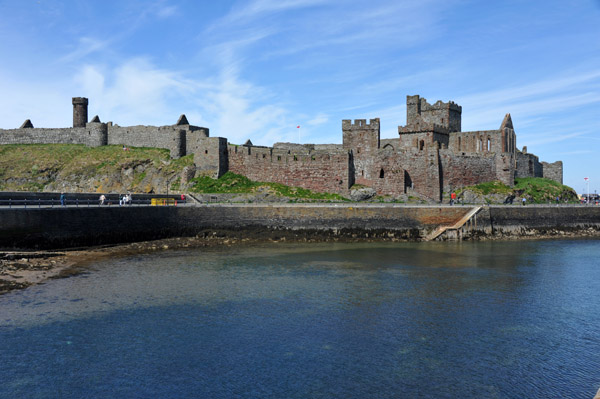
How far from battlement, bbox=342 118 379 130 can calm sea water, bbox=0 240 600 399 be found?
86.5 feet

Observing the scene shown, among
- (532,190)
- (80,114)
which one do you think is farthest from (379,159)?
(80,114)

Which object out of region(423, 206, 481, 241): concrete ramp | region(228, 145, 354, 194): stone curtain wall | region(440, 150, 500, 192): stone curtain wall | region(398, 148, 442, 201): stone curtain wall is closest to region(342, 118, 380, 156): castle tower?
region(228, 145, 354, 194): stone curtain wall

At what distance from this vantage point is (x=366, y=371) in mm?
12414

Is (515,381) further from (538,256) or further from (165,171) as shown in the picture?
(165,171)

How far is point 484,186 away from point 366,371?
135 feet

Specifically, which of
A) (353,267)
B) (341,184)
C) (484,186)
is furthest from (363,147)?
(353,267)

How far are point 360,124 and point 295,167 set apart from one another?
8.10 metres

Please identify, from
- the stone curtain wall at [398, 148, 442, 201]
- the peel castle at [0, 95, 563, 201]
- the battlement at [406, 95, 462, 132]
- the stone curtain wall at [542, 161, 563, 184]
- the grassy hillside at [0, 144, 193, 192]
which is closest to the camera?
the stone curtain wall at [398, 148, 442, 201]

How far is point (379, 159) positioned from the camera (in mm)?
49062

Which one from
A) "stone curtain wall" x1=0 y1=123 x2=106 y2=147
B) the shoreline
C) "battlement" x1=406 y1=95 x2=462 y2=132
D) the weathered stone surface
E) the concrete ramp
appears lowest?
the shoreline

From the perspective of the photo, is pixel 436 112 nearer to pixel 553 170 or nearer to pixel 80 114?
pixel 553 170

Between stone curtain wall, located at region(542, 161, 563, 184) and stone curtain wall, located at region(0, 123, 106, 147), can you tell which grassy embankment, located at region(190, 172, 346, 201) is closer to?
stone curtain wall, located at region(0, 123, 106, 147)

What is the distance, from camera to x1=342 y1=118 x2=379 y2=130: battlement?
49.7m

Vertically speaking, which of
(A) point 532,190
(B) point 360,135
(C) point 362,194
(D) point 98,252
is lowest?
(D) point 98,252
